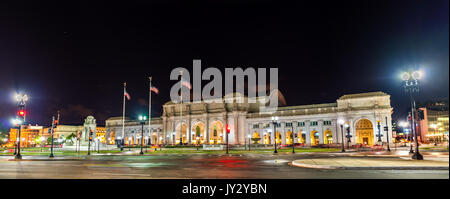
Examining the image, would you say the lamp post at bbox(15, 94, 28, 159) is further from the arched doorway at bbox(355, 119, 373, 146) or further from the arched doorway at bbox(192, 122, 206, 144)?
the arched doorway at bbox(355, 119, 373, 146)

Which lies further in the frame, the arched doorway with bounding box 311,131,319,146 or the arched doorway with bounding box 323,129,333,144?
the arched doorway with bounding box 311,131,319,146

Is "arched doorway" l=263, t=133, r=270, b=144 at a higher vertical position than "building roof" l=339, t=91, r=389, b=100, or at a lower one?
lower

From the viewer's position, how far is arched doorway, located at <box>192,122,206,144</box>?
128887 millimetres

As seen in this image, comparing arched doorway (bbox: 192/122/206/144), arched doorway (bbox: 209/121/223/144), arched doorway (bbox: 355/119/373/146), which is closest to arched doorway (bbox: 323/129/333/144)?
arched doorway (bbox: 355/119/373/146)

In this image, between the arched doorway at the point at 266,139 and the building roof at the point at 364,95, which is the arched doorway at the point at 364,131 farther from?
the arched doorway at the point at 266,139

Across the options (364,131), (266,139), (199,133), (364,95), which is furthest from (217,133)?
(364,95)

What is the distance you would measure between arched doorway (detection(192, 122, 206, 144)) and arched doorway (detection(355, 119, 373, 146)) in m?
57.1

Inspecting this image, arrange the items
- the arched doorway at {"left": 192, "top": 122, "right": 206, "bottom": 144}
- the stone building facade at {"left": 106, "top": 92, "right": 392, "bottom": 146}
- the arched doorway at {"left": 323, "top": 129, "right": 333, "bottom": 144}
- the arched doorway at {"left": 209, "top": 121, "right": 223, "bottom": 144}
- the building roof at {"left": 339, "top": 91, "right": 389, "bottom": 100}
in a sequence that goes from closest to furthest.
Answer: the building roof at {"left": 339, "top": 91, "right": 389, "bottom": 100}
the stone building facade at {"left": 106, "top": 92, "right": 392, "bottom": 146}
the arched doorway at {"left": 323, "top": 129, "right": 333, "bottom": 144}
the arched doorway at {"left": 209, "top": 121, "right": 223, "bottom": 144}
the arched doorway at {"left": 192, "top": 122, "right": 206, "bottom": 144}

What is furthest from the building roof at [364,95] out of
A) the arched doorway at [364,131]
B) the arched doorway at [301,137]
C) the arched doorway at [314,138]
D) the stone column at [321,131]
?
the arched doorway at [301,137]

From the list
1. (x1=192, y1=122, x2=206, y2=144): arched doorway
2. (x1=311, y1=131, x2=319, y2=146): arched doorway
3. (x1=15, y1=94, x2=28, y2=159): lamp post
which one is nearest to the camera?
(x1=15, y1=94, x2=28, y2=159): lamp post
